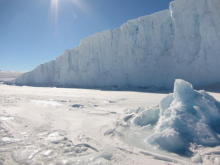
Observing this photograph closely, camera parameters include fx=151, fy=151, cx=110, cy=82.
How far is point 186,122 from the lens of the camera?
7.32ft

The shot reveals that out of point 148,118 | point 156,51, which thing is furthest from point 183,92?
point 156,51

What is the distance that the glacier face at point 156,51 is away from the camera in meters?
9.35

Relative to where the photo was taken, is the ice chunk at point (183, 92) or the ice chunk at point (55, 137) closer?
the ice chunk at point (55, 137)

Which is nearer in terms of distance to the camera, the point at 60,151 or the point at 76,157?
the point at 76,157

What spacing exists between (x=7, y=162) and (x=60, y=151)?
0.58 m

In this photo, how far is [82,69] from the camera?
15695 millimetres

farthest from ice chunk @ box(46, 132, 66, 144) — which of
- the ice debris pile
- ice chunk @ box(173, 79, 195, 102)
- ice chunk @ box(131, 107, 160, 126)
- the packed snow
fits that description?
ice chunk @ box(173, 79, 195, 102)

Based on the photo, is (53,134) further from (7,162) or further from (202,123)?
(202,123)

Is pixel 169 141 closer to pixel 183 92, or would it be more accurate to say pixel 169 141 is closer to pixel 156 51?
pixel 183 92

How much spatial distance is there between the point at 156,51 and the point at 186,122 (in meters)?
9.98

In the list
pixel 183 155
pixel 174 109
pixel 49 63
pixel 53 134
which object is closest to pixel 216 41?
pixel 174 109

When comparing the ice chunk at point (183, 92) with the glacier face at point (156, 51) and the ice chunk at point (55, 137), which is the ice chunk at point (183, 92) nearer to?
the ice chunk at point (55, 137)

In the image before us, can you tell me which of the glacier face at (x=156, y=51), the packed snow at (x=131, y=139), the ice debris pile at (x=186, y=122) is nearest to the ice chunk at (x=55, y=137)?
the packed snow at (x=131, y=139)

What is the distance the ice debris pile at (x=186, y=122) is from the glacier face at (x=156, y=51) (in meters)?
8.00
